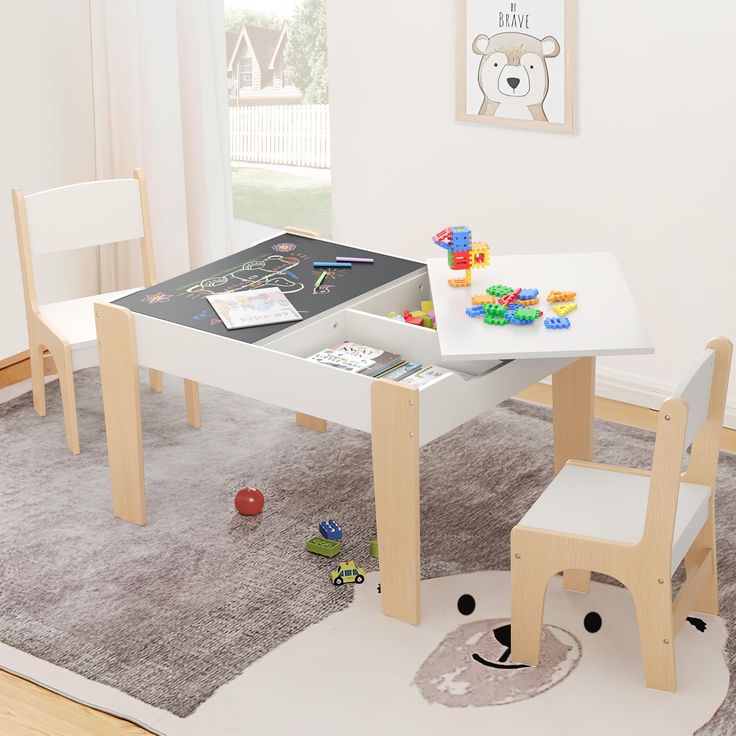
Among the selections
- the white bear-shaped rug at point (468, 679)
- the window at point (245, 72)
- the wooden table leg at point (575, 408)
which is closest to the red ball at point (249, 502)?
the white bear-shaped rug at point (468, 679)

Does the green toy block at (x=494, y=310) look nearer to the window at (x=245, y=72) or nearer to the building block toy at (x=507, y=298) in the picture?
→ the building block toy at (x=507, y=298)

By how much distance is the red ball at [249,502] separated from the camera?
2758 millimetres

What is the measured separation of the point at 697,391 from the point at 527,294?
56 centimetres

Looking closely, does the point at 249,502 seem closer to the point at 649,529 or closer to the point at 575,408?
the point at 575,408

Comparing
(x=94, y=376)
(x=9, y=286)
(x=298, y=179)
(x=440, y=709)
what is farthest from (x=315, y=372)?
(x=298, y=179)

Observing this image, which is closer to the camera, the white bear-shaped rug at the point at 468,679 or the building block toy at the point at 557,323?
the white bear-shaped rug at the point at 468,679

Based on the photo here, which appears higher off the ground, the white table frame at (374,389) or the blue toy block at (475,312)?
the blue toy block at (475,312)

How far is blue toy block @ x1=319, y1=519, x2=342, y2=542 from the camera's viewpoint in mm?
2615

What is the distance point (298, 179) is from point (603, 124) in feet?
5.80

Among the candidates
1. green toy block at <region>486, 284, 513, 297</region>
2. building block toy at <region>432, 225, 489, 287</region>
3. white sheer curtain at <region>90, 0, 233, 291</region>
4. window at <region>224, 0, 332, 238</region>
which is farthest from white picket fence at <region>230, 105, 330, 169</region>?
green toy block at <region>486, 284, 513, 297</region>

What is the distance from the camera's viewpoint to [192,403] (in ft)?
10.8

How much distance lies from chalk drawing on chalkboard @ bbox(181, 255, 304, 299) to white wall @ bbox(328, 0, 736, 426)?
93 centimetres

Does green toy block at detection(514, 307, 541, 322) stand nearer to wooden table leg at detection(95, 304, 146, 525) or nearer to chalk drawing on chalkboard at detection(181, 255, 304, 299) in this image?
chalk drawing on chalkboard at detection(181, 255, 304, 299)

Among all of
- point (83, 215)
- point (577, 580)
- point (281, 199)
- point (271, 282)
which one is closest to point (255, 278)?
point (271, 282)
